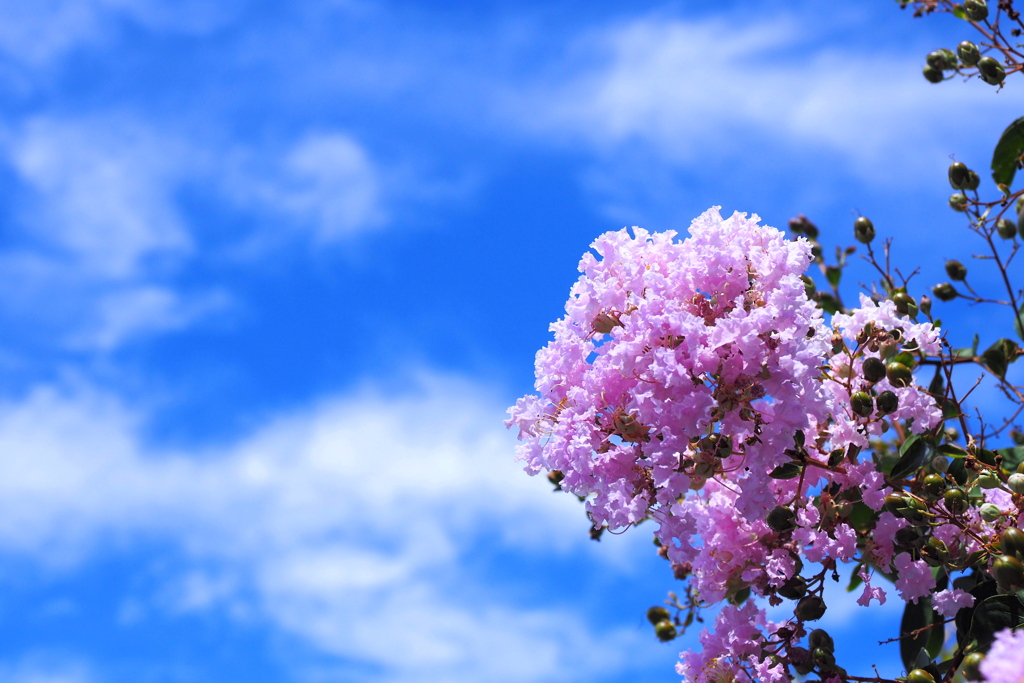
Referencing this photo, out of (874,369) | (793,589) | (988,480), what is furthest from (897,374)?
(793,589)

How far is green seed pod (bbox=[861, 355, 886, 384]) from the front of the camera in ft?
7.22

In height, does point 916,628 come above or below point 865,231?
below

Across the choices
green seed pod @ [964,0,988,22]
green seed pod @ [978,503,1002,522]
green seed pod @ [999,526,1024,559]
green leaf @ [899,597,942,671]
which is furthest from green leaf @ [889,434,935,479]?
green seed pod @ [964,0,988,22]

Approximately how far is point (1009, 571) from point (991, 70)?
5.11 feet

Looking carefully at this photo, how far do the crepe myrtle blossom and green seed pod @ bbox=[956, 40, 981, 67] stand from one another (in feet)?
3.09

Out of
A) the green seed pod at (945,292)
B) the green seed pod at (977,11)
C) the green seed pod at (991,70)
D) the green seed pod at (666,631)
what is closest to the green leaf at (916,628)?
the green seed pod at (666,631)

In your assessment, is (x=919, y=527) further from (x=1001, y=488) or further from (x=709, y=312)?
(x=709, y=312)

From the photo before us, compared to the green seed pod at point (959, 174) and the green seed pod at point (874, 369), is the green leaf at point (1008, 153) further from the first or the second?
the green seed pod at point (874, 369)

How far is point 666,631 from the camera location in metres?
3.07

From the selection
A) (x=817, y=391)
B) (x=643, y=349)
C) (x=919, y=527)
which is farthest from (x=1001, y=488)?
(x=643, y=349)

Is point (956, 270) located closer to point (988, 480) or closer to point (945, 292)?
point (945, 292)

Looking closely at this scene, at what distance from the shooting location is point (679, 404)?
1.87m

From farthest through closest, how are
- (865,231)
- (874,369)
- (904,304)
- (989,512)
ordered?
(865,231), (904,304), (874,369), (989,512)

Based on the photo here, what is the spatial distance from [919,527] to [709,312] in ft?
2.36
